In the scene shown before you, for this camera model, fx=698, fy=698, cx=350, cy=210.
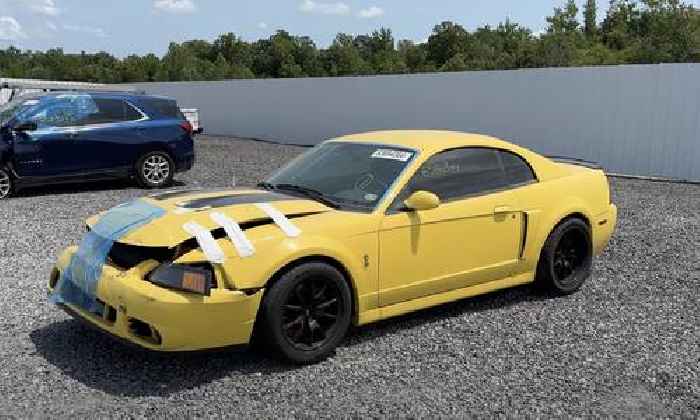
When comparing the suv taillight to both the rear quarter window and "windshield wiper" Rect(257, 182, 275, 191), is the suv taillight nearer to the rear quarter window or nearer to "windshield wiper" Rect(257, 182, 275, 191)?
the rear quarter window

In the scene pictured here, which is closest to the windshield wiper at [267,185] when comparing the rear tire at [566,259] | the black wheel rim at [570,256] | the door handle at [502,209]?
the door handle at [502,209]

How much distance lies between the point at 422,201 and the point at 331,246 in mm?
740

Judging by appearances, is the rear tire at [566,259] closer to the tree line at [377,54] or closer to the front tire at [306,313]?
the front tire at [306,313]

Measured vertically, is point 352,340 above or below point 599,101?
below

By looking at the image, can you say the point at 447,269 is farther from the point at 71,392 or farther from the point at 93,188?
the point at 93,188

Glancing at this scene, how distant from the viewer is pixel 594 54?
53.5 meters

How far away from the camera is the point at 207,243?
4.03m

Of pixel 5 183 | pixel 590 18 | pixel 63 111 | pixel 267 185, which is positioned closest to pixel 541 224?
pixel 267 185

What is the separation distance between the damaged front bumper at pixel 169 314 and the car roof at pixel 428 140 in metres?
1.84

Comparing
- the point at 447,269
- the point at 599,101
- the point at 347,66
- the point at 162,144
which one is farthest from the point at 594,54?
the point at 447,269

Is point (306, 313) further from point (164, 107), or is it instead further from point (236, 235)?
point (164, 107)

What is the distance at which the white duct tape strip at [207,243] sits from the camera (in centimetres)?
397

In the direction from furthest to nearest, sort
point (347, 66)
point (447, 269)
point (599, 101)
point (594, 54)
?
point (347, 66)
point (594, 54)
point (599, 101)
point (447, 269)

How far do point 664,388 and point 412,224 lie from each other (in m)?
1.83
